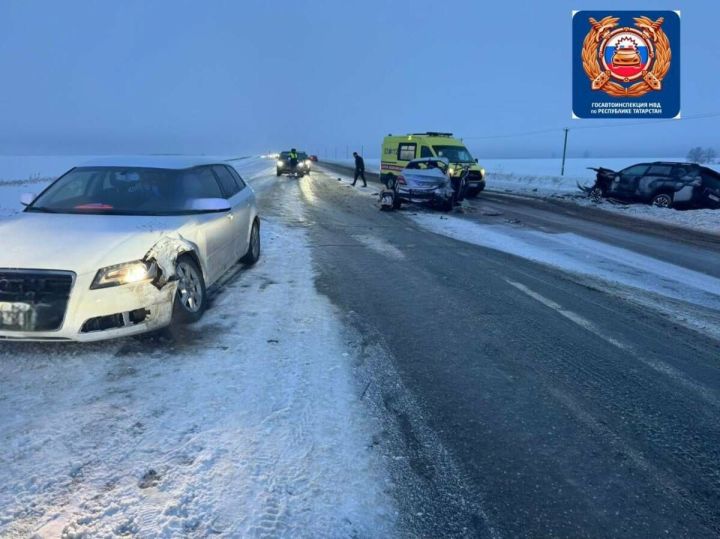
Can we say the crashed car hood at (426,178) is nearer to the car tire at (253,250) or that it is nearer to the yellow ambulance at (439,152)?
the yellow ambulance at (439,152)

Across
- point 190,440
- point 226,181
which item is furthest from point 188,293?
point 226,181

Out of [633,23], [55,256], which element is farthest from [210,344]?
[633,23]

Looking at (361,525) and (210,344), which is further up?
(210,344)

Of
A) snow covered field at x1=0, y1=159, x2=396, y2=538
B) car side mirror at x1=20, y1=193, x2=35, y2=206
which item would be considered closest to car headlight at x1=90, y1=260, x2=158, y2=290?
snow covered field at x1=0, y1=159, x2=396, y2=538

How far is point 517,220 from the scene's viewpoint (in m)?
12.6

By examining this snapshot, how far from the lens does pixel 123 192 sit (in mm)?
4926

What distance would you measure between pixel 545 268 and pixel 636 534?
5.39 m

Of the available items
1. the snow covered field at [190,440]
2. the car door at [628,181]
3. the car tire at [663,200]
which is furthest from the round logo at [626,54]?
the snow covered field at [190,440]

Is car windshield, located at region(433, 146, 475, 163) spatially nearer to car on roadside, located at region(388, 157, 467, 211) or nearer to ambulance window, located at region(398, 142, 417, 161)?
ambulance window, located at region(398, 142, 417, 161)

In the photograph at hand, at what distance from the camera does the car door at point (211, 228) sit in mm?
4617

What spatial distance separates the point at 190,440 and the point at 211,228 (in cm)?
269

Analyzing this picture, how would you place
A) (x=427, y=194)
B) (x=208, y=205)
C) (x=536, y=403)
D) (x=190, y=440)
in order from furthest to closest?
1. (x=427, y=194)
2. (x=208, y=205)
3. (x=536, y=403)
4. (x=190, y=440)

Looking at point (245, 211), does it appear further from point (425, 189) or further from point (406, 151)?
point (406, 151)

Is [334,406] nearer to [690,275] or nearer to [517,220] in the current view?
[690,275]
